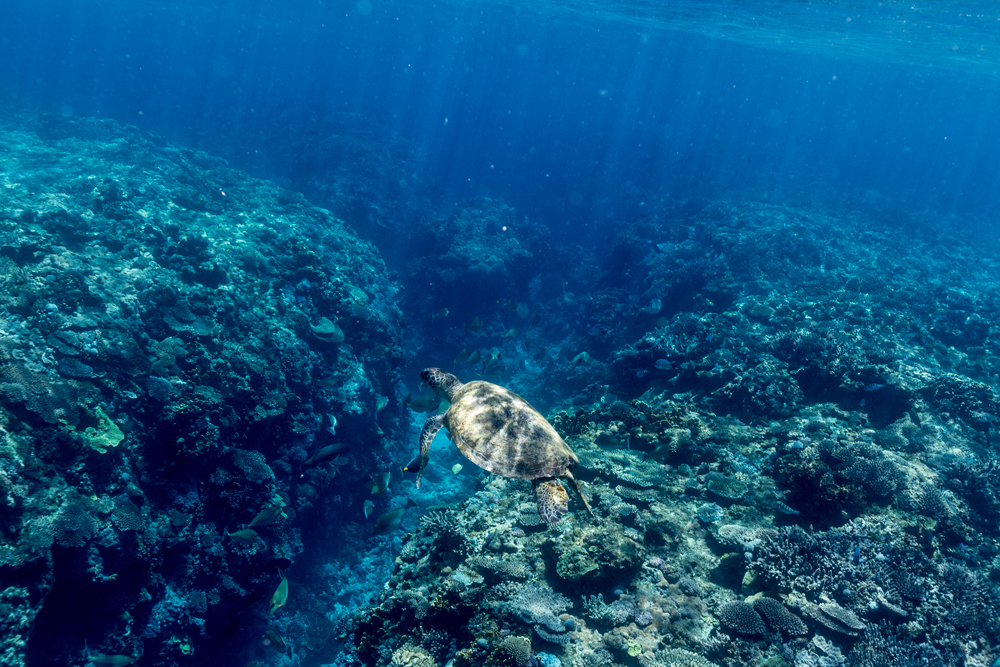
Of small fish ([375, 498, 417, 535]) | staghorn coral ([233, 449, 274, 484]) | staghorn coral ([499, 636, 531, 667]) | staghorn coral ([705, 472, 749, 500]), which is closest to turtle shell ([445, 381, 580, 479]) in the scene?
staghorn coral ([499, 636, 531, 667])

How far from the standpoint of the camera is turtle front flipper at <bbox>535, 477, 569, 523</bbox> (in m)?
4.91

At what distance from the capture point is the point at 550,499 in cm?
521

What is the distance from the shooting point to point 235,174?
2194 centimetres

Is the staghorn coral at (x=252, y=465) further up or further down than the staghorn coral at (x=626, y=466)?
further down

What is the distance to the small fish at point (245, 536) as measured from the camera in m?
7.82

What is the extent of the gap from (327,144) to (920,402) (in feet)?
112

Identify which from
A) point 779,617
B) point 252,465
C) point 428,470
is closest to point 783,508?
point 779,617

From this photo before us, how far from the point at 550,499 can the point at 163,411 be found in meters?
8.21

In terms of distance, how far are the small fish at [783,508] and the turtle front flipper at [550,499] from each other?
4.16m

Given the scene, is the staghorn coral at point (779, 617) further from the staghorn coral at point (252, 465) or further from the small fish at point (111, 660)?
the staghorn coral at point (252, 465)

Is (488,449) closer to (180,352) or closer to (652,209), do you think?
(180,352)

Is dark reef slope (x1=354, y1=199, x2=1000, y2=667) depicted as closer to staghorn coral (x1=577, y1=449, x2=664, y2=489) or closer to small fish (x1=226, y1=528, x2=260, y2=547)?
staghorn coral (x1=577, y1=449, x2=664, y2=489)

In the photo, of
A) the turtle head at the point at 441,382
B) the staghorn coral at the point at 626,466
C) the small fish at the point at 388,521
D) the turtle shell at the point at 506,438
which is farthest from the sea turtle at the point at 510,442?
the staghorn coral at the point at 626,466

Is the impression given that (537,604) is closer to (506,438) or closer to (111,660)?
(506,438)
